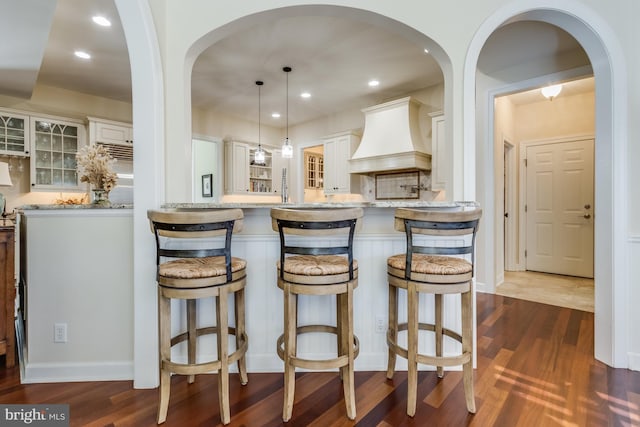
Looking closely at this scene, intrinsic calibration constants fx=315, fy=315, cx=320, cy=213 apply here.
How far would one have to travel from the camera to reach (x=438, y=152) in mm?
4168

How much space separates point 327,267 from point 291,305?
0.28 metres

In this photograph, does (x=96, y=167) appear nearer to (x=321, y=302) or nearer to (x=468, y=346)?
(x=321, y=302)

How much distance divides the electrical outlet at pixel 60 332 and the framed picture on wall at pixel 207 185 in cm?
416

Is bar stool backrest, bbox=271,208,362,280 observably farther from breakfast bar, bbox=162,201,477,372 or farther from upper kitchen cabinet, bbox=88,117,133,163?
upper kitchen cabinet, bbox=88,117,133,163

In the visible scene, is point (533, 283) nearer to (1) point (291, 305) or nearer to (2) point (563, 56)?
(2) point (563, 56)

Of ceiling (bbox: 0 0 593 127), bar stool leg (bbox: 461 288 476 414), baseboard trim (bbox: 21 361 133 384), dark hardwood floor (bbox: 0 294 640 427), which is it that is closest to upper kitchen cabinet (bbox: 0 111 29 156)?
ceiling (bbox: 0 0 593 127)

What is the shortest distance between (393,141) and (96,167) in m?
3.54

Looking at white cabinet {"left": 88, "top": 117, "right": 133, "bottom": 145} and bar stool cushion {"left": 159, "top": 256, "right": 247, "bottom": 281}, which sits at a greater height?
white cabinet {"left": 88, "top": 117, "right": 133, "bottom": 145}

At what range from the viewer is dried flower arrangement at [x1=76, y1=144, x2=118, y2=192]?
6.75ft

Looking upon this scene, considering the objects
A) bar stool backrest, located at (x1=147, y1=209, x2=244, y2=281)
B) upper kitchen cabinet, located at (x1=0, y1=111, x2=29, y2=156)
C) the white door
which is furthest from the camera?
the white door

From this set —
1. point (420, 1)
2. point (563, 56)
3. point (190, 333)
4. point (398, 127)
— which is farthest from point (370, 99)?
point (190, 333)

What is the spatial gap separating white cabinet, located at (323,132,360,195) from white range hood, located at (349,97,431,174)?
1.36 ft

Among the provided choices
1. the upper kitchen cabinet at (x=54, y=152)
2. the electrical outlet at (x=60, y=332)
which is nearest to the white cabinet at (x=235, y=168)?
the upper kitchen cabinet at (x=54, y=152)

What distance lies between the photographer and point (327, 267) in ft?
5.16
